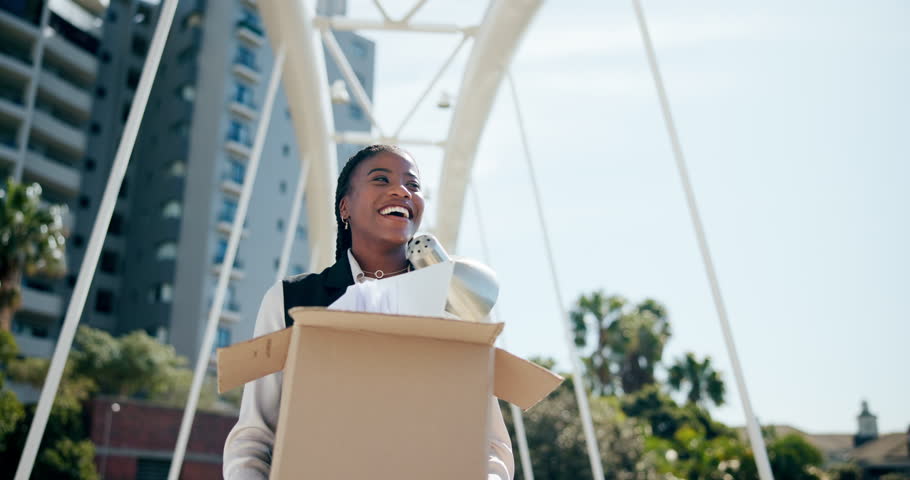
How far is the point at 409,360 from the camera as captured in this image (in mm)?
1098

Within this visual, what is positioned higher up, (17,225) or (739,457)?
(17,225)

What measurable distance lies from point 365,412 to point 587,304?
29277 mm

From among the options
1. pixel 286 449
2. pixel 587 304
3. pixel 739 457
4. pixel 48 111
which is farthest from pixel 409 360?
pixel 48 111

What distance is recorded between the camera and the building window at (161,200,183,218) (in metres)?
33.9

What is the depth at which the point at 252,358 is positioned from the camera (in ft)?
3.91

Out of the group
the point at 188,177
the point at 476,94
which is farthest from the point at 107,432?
the point at 476,94

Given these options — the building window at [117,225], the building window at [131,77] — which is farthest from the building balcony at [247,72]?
the building window at [117,225]

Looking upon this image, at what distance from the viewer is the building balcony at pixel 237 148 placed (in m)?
33.9

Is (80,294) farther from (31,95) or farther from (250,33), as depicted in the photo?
(250,33)

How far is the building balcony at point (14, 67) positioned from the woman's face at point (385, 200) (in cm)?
3095

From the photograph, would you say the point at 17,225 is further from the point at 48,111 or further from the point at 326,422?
the point at 326,422

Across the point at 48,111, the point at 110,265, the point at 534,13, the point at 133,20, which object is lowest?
the point at 534,13

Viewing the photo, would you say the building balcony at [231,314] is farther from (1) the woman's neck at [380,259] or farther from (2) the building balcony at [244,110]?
(1) the woman's neck at [380,259]

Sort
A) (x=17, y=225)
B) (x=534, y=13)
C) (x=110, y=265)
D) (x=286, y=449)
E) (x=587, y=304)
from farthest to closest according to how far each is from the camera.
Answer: (x=110, y=265)
(x=587, y=304)
(x=17, y=225)
(x=534, y=13)
(x=286, y=449)
